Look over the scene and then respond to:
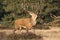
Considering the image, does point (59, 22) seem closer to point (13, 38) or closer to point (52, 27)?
point (52, 27)

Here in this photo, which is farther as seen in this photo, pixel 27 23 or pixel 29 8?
pixel 29 8

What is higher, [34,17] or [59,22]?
[34,17]

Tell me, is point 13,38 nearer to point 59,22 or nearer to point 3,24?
point 3,24

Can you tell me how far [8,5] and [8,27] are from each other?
1.62 metres

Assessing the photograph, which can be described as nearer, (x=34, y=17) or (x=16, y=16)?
(x=34, y=17)

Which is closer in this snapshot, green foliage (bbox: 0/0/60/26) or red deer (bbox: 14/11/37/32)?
red deer (bbox: 14/11/37/32)

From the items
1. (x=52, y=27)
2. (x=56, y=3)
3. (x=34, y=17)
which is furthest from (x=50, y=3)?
(x=34, y=17)

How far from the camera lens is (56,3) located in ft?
61.4

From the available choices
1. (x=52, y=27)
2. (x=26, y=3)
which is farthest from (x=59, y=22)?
(x=26, y=3)

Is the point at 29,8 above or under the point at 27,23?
above

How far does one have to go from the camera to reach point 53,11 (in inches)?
737

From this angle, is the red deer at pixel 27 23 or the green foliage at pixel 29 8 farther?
the green foliage at pixel 29 8

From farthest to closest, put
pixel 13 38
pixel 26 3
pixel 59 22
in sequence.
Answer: pixel 59 22, pixel 26 3, pixel 13 38

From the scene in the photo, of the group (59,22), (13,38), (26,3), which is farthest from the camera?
(59,22)
